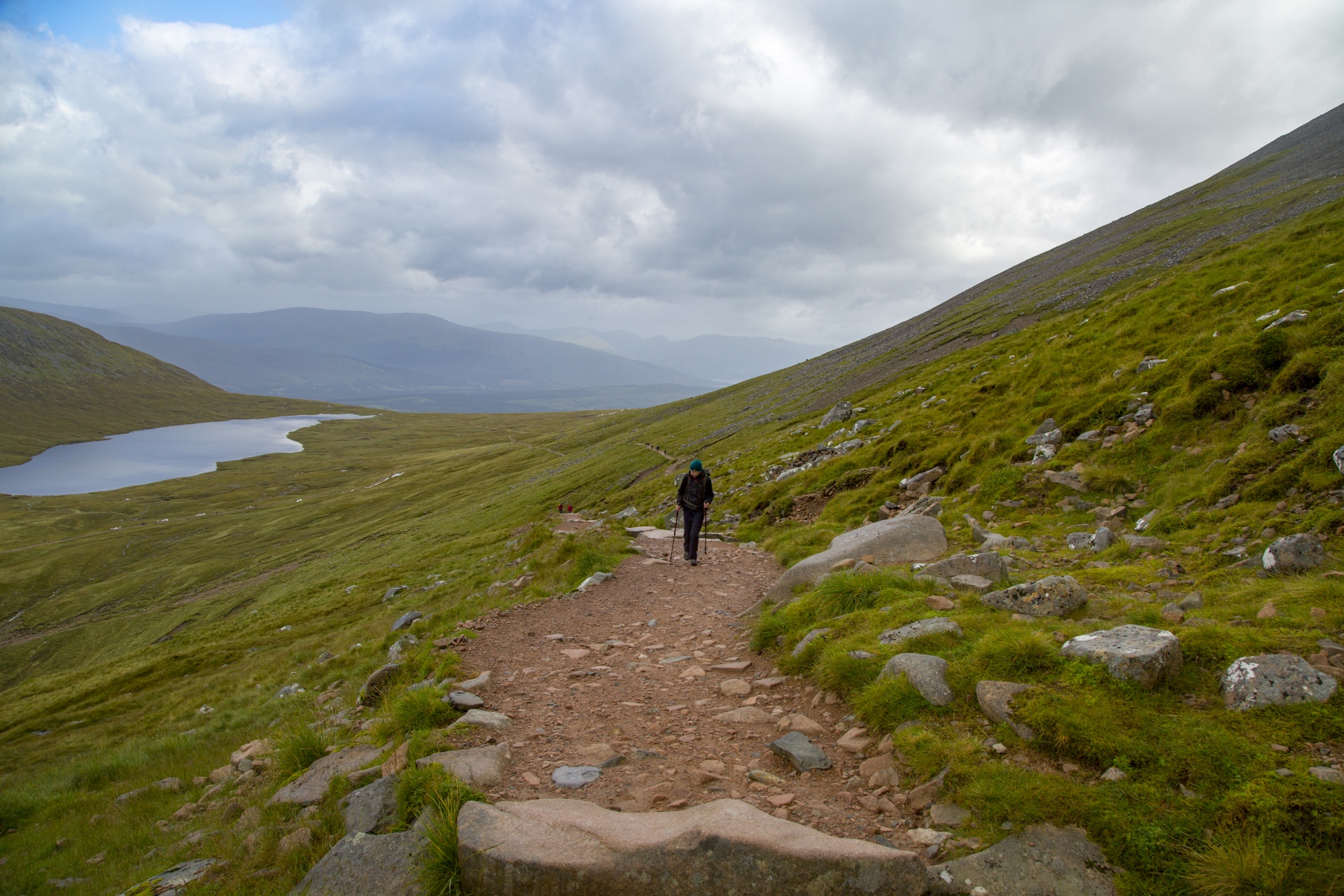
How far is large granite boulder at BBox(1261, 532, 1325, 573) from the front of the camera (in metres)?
8.10

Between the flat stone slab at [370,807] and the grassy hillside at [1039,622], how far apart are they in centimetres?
57

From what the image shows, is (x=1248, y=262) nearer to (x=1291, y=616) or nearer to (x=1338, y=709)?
(x=1291, y=616)

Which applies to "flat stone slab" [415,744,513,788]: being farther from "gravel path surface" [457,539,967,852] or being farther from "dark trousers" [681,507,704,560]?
"dark trousers" [681,507,704,560]

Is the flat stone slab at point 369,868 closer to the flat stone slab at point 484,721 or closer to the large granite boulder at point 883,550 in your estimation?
the flat stone slab at point 484,721

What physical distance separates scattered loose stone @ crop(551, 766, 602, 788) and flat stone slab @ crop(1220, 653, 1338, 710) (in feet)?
22.4

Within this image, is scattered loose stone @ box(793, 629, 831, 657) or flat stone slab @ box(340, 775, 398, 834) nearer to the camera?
flat stone slab @ box(340, 775, 398, 834)

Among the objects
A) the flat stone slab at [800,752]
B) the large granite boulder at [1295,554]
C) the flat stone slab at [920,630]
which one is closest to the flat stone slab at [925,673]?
the flat stone slab at [920,630]

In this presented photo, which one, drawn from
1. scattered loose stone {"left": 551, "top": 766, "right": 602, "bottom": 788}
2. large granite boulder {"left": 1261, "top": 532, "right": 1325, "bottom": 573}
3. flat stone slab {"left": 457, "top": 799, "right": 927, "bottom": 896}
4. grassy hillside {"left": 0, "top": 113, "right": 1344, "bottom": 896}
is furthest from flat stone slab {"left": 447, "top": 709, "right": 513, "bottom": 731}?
large granite boulder {"left": 1261, "top": 532, "right": 1325, "bottom": 573}

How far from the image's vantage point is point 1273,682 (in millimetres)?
5785

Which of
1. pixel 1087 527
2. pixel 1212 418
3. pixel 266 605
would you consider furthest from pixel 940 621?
pixel 266 605

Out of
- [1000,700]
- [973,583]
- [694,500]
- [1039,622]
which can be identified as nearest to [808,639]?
[973,583]

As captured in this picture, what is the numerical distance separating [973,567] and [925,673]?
4285 millimetres

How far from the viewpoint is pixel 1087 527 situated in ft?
42.0

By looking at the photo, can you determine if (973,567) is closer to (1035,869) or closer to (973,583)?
(973,583)
